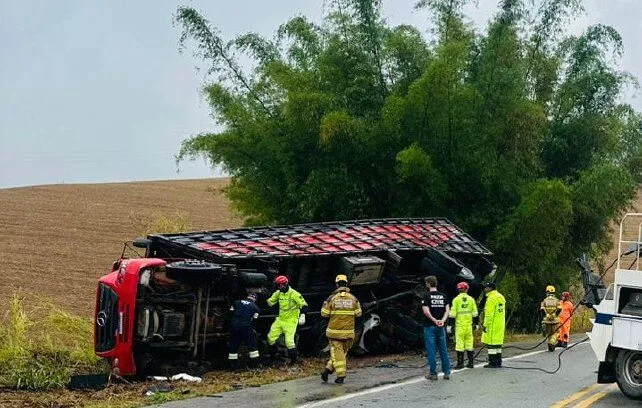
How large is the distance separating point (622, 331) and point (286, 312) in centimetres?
523

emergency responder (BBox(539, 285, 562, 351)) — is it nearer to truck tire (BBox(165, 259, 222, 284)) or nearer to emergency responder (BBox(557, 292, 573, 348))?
emergency responder (BBox(557, 292, 573, 348))

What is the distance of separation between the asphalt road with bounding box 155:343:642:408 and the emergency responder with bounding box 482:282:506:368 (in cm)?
26

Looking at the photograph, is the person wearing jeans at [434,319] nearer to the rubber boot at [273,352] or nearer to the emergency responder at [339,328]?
the emergency responder at [339,328]

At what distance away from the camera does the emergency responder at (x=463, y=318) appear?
14.9 m

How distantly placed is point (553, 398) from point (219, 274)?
5.28 meters

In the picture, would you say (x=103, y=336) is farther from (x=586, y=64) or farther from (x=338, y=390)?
(x=586, y=64)

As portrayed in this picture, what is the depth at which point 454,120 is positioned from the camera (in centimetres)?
2261

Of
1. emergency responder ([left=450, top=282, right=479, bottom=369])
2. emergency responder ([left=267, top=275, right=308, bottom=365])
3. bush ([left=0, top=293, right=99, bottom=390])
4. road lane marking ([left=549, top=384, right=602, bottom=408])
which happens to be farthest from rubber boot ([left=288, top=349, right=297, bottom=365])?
road lane marking ([left=549, top=384, right=602, bottom=408])

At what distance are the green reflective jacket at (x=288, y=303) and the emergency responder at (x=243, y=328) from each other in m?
0.32

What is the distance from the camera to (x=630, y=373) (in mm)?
11883

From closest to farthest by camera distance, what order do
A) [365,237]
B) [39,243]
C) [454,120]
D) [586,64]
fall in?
1. [365,237]
2. [454,120]
3. [586,64]
4. [39,243]

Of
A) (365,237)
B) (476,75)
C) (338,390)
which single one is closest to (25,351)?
(338,390)

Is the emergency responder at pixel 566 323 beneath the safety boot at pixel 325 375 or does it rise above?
above

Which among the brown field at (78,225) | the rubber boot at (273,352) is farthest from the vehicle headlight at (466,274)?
the brown field at (78,225)
